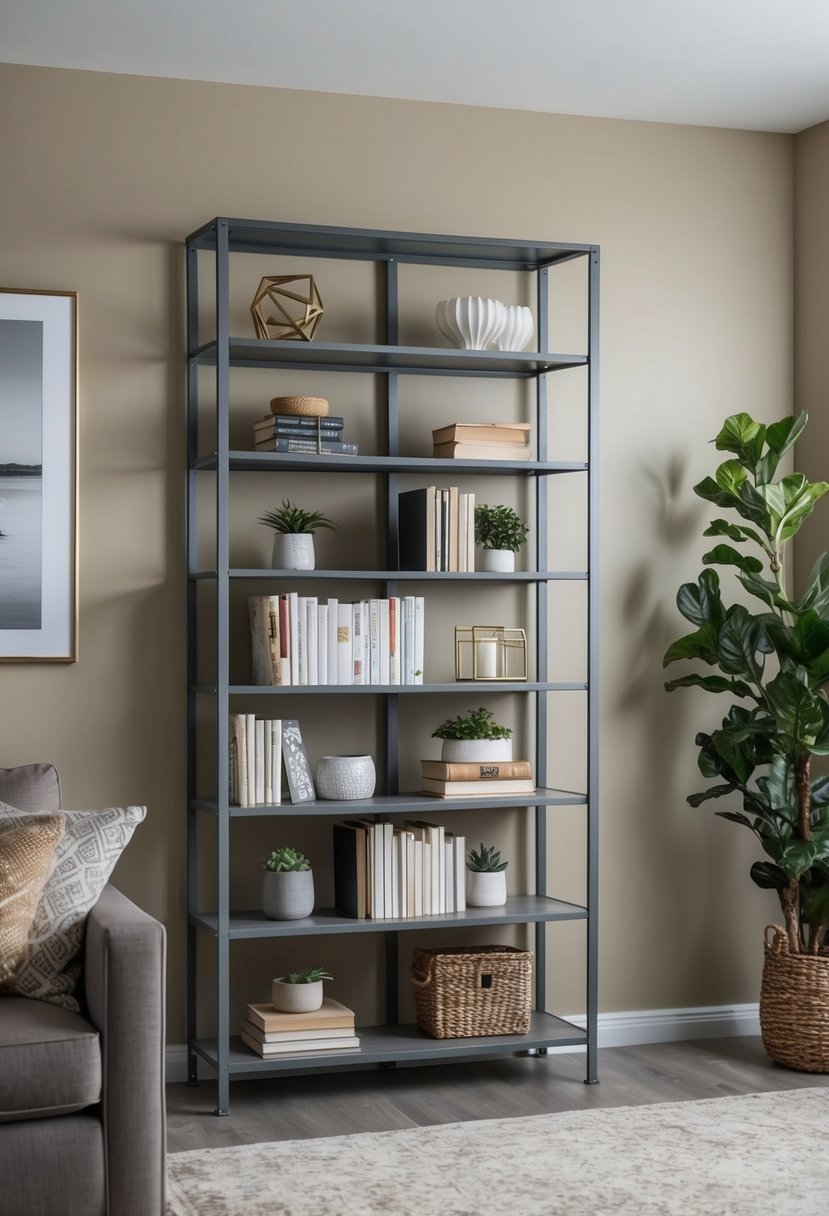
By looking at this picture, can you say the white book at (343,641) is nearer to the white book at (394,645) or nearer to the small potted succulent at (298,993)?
the white book at (394,645)

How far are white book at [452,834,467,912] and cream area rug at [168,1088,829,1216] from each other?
1.94ft

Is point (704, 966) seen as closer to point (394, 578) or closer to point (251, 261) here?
point (394, 578)

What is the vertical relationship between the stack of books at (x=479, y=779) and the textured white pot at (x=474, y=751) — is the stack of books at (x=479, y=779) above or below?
below

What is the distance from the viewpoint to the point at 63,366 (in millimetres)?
3857

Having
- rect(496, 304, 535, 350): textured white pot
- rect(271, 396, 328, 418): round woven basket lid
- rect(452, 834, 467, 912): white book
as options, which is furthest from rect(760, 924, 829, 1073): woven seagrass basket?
rect(271, 396, 328, 418): round woven basket lid

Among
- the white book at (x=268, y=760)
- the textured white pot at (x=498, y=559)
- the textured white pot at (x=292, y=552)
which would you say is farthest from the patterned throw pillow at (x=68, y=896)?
the textured white pot at (x=498, y=559)

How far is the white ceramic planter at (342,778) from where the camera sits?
150 inches

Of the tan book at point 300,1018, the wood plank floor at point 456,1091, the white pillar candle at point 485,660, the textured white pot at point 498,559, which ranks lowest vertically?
the wood plank floor at point 456,1091

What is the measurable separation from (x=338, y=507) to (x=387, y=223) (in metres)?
0.84

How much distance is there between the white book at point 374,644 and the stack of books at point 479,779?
324 mm

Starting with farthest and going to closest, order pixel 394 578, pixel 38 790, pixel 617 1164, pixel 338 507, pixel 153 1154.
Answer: pixel 338 507 < pixel 394 578 < pixel 38 790 < pixel 617 1164 < pixel 153 1154

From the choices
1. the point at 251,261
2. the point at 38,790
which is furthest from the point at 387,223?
the point at 38,790

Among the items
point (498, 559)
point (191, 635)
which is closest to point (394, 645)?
point (498, 559)

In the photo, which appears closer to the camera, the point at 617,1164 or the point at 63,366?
Answer: the point at 617,1164
